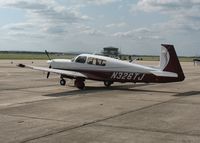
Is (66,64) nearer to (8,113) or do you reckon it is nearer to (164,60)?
(164,60)

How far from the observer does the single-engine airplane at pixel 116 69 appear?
20.4 m

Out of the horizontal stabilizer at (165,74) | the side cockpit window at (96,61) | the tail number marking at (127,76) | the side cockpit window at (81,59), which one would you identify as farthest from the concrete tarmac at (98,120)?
the side cockpit window at (81,59)

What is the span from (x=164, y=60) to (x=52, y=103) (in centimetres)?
742

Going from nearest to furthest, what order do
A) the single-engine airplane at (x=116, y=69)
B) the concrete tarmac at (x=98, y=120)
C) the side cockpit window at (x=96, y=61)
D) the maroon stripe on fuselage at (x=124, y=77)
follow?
the concrete tarmac at (x=98, y=120)
the single-engine airplane at (x=116, y=69)
the maroon stripe on fuselage at (x=124, y=77)
the side cockpit window at (x=96, y=61)

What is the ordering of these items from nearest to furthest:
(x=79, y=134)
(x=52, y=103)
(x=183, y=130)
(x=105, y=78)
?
1. (x=79, y=134)
2. (x=183, y=130)
3. (x=52, y=103)
4. (x=105, y=78)

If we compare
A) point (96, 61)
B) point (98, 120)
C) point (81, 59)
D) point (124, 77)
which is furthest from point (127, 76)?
point (98, 120)

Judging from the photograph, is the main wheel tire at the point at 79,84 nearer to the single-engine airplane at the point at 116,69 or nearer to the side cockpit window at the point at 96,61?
the single-engine airplane at the point at 116,69

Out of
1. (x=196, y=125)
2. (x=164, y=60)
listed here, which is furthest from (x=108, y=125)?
(x=164, y=60)

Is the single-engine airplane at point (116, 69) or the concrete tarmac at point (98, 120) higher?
the single-engine airplane at point (116, 69)

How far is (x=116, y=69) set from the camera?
889 inches

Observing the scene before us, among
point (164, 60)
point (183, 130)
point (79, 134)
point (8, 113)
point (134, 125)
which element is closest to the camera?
point (79, 134)

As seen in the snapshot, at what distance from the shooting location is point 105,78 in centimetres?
2319

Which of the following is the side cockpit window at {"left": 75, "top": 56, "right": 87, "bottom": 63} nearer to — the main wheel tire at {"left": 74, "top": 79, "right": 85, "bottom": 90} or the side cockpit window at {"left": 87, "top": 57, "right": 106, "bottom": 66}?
the side cockpit window at {"left": 87, "top": 57, "right": 106, "bottom": 66}

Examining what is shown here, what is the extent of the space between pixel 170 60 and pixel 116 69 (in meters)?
3.61
